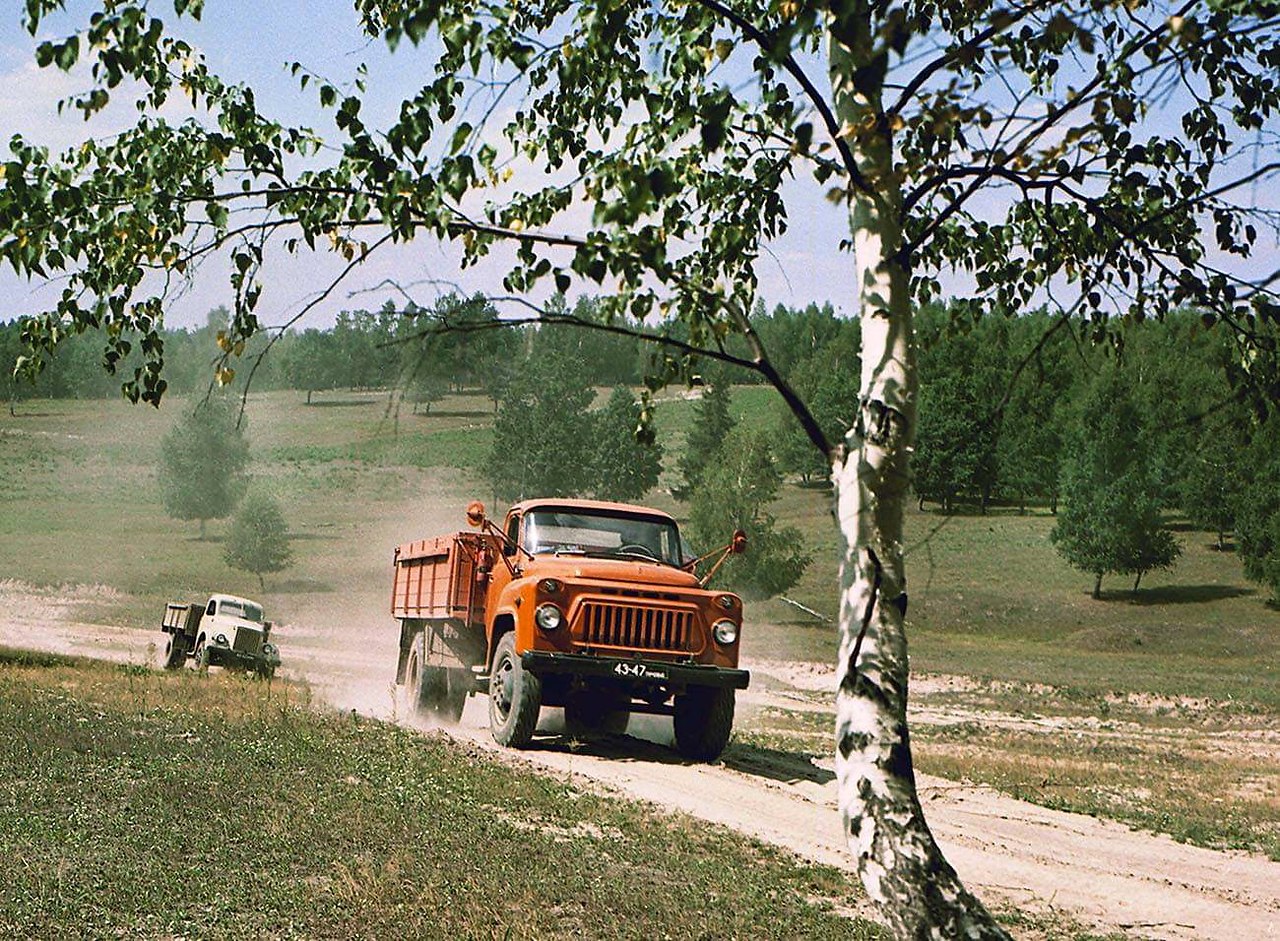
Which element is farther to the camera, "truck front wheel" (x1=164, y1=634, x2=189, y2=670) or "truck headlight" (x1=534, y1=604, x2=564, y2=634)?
"truck front wheel" (x1=164, y1=634, x2=189, y2=670)

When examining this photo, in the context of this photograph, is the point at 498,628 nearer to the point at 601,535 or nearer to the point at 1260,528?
the point at 601,535

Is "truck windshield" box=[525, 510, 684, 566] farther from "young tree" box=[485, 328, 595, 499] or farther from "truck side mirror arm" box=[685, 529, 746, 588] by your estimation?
"young tree" box=[485, 328, 595, 499]

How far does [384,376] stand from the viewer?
6176mm

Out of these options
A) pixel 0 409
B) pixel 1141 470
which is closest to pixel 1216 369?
pixel 1141 470

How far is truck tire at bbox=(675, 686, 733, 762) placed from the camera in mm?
15789

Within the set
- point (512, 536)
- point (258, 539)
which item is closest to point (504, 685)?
point (512, 536)

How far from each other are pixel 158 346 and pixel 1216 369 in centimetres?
528

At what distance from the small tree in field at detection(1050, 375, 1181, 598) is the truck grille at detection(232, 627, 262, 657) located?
44.1 m

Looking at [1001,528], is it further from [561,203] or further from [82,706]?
[561,203]

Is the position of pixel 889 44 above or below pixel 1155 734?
above

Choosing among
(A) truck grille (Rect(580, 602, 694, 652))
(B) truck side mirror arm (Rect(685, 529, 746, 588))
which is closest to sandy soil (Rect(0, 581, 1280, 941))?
(A) truck grille (Rect(580, 602, 694, 652))

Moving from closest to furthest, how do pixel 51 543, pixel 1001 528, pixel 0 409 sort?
pixel 51 543 → pixel 1001 528 → pixel 0 409

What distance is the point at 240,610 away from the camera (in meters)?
29.9

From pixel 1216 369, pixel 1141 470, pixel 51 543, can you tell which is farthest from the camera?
pixel 51 543
